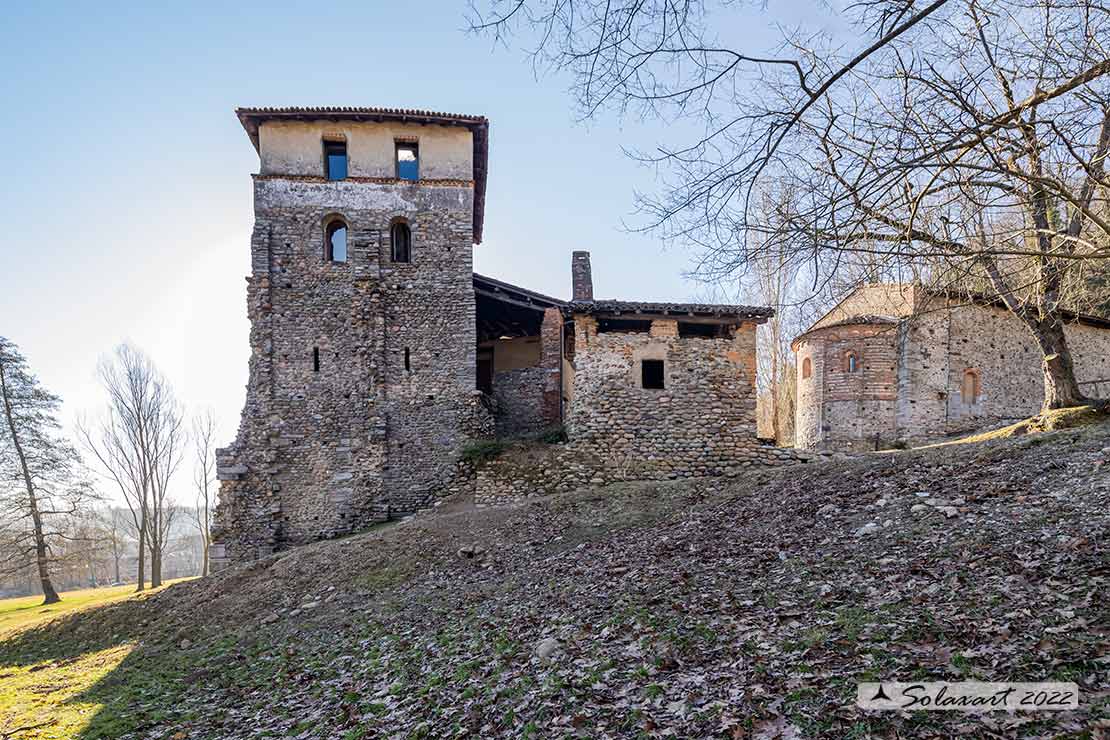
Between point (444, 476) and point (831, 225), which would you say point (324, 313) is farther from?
point (831, 225)

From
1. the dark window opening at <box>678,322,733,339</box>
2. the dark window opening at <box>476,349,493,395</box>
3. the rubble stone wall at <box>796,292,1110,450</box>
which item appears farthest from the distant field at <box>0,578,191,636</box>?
the rubble stone wall at <box>796,292,1110,450</box>

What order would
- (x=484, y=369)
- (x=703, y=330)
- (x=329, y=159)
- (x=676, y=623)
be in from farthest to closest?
1. (x=484, y=369)
2. (x=329, y=159)
3. (x=703, y=330)
4. (x=676, y=623)

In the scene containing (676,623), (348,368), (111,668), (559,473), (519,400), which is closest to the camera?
(676,623)

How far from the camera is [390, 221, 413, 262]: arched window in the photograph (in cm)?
1820

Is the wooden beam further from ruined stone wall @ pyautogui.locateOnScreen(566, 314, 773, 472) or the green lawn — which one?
the green lawn

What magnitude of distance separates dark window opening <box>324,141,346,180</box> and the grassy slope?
499 inches

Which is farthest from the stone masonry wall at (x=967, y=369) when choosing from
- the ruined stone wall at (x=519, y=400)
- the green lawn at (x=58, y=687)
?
the green lawn at (x=58, y=687)

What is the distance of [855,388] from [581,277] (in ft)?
36.1

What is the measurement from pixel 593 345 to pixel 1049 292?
Answer: 9334mm

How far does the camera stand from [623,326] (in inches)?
623

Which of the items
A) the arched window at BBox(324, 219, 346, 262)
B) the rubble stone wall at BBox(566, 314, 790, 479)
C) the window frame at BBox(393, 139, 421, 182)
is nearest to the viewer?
the rubble stone wall at BBox(566, 314, 790, 479)

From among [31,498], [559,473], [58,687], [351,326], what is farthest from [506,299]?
[31,498]

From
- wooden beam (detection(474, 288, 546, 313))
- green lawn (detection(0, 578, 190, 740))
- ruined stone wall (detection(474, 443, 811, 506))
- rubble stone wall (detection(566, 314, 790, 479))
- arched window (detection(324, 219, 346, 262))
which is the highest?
arched window (detection(324, 219, 346, 262))

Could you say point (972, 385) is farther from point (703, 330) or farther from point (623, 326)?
point (623, 326)
